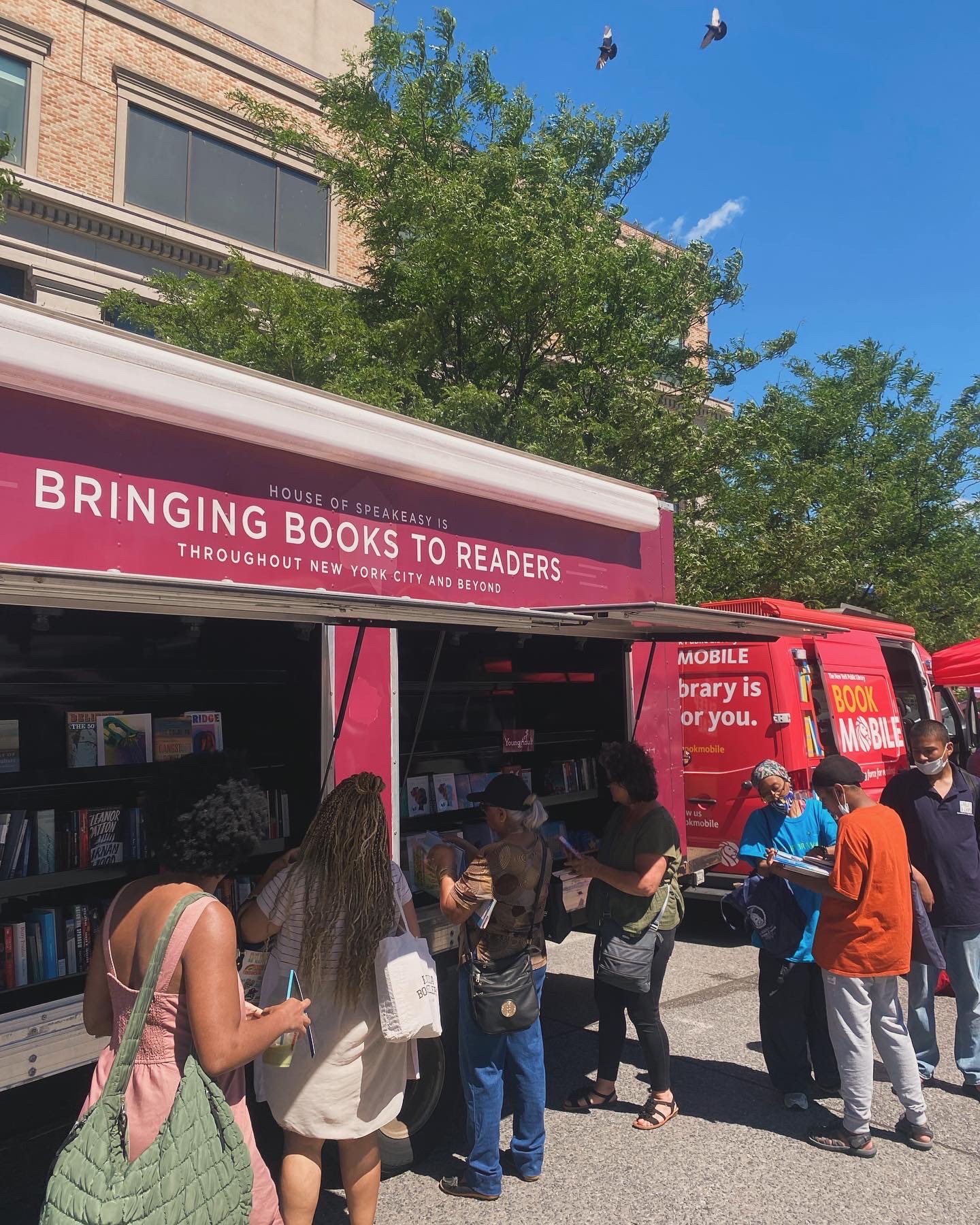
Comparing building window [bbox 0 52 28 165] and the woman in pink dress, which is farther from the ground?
building window [bbox 0 52 28 165]

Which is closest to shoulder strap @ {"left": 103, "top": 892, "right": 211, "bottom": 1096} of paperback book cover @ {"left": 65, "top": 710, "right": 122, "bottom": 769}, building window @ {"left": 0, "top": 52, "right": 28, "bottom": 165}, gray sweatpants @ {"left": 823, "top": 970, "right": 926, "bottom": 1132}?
paperback book cover @ {"left": 65, "top": 710, "right": 122, "bottom": 769}

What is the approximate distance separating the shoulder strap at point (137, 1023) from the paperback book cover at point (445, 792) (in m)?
3.58

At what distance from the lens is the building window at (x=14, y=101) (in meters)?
15.8

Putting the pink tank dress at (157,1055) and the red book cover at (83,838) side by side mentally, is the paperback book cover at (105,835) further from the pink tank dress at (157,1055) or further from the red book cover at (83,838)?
the pink tank dress at (157,1055)

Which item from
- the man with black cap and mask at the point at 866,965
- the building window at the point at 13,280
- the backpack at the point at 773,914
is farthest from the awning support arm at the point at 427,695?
the building window at the point at 13,280

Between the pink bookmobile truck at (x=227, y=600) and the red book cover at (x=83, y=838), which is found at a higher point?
the pink bookmobile truck at (x=227, y=600)

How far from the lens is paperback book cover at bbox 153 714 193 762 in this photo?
4469 mm

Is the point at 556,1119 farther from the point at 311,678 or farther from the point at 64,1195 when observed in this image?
the point at 64,1195

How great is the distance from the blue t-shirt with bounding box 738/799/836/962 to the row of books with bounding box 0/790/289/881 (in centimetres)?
231

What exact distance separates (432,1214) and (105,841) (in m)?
2.08

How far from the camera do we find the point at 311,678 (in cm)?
457

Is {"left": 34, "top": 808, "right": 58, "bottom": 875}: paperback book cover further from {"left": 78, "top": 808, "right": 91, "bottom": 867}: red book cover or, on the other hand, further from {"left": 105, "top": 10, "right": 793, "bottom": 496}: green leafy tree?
{"left": 105, "top": 10, "right": 793, "bottom": 496}: green leafy tree

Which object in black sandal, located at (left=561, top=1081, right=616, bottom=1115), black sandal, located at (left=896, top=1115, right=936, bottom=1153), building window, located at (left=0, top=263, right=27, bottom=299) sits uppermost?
building window, located at (left=0, top=263, right=27, bottom=299)

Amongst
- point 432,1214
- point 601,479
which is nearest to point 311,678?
point 432,1214
